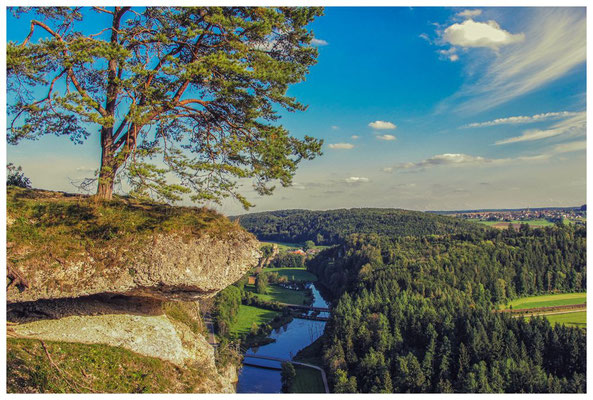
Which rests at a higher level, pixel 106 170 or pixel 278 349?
pixel 106 170

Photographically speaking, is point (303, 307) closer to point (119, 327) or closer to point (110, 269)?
point (119, 327)

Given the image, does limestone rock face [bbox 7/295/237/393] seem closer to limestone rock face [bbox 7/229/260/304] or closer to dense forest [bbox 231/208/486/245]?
limestone rock face [bbox 7/229/260/304]

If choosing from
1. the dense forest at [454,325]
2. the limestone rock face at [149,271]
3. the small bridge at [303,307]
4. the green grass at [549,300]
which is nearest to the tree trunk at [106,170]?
the limestone rock face at [149,271]

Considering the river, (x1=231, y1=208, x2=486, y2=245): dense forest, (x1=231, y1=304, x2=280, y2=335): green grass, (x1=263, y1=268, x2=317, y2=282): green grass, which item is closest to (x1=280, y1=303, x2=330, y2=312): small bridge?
the river

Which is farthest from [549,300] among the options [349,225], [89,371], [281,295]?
[349,225]

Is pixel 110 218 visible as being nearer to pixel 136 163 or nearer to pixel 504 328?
pixel 136 163
